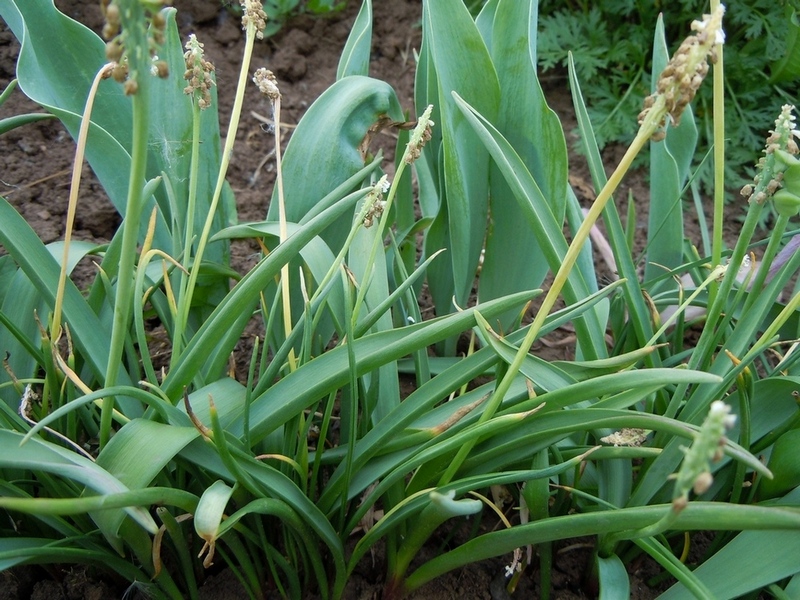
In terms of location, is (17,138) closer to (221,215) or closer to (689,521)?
(221,215)

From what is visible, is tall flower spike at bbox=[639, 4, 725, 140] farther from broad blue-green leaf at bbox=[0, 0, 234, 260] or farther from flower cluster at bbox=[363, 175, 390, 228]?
broad blue-green leaf at bbox=[0, 0, 234, 260]

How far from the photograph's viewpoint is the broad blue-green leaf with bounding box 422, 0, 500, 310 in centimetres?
102

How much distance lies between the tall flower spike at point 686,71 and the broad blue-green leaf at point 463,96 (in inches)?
19.5

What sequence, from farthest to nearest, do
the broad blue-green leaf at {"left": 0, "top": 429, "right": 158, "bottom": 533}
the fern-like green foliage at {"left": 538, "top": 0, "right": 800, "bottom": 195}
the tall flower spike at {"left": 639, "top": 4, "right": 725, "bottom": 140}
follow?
the fern-like green foliage at {"left": 538, "top": 0, "right": 800, "bottom": 195} → the broad blue-green leaf at {"left": 0, "top": 429, "right": 158, "bottom": 533} → the tall flower spike at {"left": 639, "top": 4, "right": 725, "bottom": 140}

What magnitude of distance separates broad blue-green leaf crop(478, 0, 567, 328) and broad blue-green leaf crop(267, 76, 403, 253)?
197 mm

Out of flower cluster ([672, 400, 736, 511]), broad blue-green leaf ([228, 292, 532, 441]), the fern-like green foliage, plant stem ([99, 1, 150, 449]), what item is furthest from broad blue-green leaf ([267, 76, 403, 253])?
the fern-like green foliage

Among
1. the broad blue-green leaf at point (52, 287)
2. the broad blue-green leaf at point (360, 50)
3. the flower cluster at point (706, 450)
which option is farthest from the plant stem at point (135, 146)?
the broad blue-green leaf at point (360, 50)

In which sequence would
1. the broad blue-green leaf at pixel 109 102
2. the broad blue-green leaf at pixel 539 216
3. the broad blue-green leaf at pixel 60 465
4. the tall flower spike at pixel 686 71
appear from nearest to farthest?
the tall flower spike at pixel 686 71
the broad blue-green leaf at pixel 60 465
the broad blue-green leaf at pixel 539 216
the broad blue-green leaf at pixel 109 102

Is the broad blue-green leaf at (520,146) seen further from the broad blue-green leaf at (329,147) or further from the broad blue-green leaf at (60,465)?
the broad blue-green leaf at (60,465)

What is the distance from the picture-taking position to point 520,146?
1095 millimetres

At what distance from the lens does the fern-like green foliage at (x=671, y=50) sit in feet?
5.82

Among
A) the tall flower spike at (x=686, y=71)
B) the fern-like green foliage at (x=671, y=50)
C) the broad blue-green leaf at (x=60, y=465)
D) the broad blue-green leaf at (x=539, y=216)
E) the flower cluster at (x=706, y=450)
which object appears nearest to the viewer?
the flower cluster at (x=706, y=450)

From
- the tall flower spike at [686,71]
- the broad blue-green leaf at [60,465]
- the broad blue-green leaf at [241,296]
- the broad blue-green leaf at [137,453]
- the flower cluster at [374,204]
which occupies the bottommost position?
the broad blue-green leaf at [137,453]

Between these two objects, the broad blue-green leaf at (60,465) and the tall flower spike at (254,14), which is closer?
the broad blue-green leaf at (60,465)
